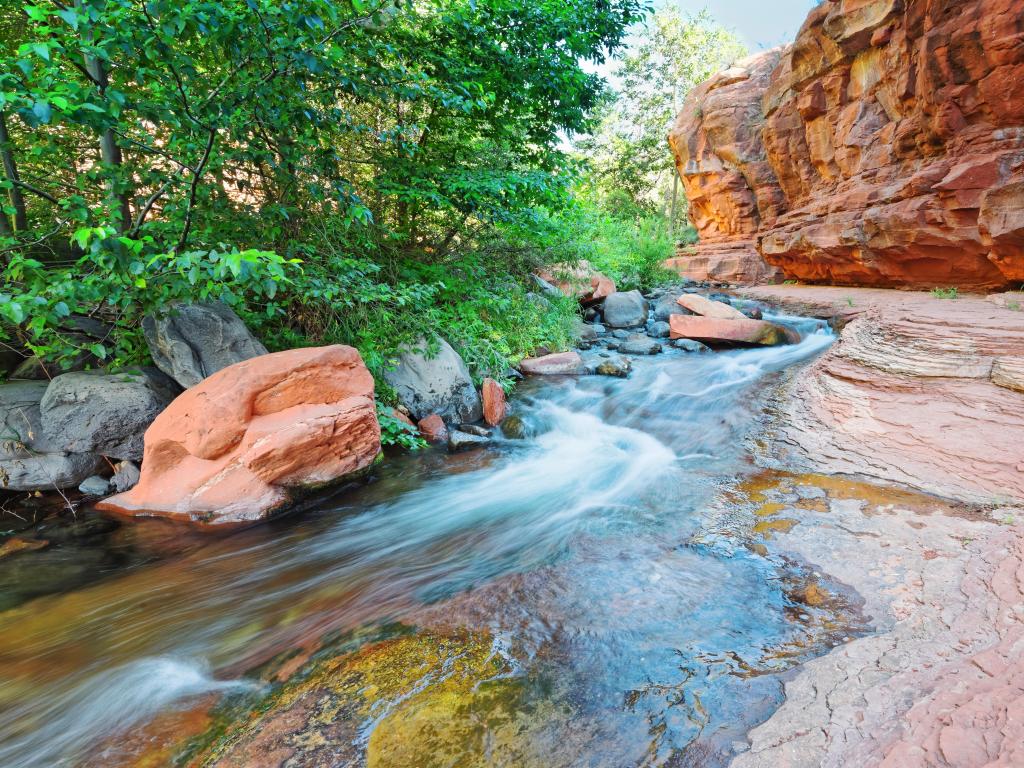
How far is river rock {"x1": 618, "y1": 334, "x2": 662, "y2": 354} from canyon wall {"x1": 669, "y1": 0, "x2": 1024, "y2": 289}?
4.96 meters

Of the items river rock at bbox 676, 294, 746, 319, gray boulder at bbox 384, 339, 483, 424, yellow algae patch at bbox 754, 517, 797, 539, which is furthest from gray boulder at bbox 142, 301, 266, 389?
river rock at bbox 676, 294, 746, 319

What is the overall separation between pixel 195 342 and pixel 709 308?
9369 millimetres

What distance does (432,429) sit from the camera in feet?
17.5

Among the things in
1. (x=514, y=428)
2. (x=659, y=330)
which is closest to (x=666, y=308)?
(x=659, y=330)

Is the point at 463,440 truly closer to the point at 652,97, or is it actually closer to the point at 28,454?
the point at 28,454

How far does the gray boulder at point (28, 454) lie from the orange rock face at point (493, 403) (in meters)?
3.93

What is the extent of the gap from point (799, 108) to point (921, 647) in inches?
564

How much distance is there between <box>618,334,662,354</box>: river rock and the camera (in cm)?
884

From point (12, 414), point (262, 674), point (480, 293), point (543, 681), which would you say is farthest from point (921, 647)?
point (12, 414)

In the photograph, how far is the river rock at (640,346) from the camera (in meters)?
8.84

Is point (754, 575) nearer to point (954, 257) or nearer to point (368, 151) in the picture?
point (368, 151)

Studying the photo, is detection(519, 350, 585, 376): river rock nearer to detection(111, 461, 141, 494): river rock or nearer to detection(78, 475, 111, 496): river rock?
detection(111, 461, 141, 494): river rock

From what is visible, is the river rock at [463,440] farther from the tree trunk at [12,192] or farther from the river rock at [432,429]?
the tree trunk at [12,192]

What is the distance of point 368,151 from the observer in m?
5.59
